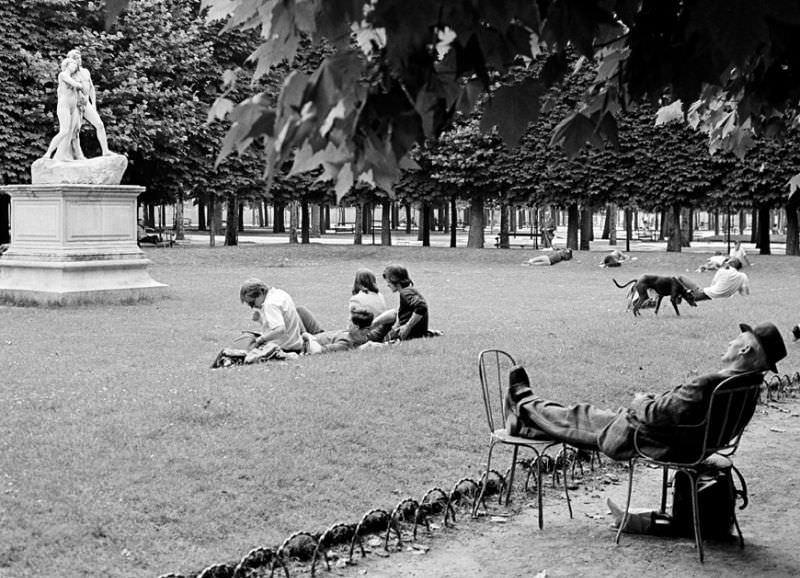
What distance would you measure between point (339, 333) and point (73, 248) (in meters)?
8.48

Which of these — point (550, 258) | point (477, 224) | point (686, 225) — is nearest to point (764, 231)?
point (550, 258)

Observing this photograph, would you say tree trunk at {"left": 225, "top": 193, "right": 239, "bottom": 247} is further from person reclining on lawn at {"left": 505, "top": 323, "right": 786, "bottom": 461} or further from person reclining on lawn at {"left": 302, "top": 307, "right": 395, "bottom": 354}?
person reclining on lawn at {"left": 505, "top": 323, "right": 786, "bottom": 461}

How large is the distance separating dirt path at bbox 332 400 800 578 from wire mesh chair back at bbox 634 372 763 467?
0.61m

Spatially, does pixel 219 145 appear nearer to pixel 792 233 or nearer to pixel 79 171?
pixel 79 171

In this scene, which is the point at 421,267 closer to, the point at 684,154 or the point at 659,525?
the point at 684,154

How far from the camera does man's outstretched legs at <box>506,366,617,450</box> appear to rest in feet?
21.7

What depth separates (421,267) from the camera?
34156 millimetres

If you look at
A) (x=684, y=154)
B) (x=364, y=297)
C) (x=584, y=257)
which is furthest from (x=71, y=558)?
(x=684, y=154)

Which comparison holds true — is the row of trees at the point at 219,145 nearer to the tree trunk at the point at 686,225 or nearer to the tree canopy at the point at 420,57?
the tree trunk at the point at 686,225

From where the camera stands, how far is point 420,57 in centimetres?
341

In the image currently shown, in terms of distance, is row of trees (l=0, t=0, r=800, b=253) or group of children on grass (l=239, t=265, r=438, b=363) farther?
row of trees (l=0, t=0, r=800, b=253)

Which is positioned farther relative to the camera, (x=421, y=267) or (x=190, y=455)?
(x=421, y=267)

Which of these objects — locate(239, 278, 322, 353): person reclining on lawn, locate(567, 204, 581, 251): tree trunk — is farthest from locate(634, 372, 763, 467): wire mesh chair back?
locate(567, 204, 581, 251): tree trunk

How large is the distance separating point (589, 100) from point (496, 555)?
106 inches
